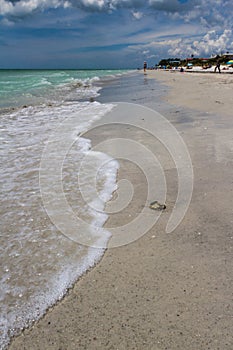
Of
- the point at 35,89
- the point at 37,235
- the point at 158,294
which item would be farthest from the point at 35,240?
the point at 35,89

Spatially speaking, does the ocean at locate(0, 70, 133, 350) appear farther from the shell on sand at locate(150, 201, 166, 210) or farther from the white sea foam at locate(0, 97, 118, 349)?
the shell on sand at locate(150, 201, 166, 210)

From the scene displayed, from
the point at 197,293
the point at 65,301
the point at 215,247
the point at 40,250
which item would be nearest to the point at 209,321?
the point at 197,293

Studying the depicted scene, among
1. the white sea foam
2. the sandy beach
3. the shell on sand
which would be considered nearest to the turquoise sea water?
the white sea foam

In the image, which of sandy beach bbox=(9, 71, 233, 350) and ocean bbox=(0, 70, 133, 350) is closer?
sandy beach bbox=(9, 71, 233, 350)

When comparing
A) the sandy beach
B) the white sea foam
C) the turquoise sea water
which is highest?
the sandy beach

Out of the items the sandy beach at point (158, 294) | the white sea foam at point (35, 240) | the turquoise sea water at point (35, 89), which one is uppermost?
the sandy beach at point (158, 294)

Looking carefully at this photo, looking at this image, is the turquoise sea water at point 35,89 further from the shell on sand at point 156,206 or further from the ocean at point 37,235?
the shell on sand at point 156,206

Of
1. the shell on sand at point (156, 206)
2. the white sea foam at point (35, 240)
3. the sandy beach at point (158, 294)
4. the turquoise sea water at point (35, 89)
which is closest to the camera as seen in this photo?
the sandy beach at point (158, 294)

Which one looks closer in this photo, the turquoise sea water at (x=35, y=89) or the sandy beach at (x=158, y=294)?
the sandy beach at (x=158, y=294)

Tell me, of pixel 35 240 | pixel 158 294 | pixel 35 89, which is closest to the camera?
pixel 158 294

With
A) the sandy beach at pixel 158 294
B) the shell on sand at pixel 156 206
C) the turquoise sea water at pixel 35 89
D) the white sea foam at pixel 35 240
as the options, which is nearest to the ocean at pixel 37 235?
the white sea foam at pixel 35 240

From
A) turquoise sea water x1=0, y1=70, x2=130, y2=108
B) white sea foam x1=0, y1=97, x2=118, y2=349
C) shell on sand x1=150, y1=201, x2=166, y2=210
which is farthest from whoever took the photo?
turquoise sea water x1=0, y1=70, x2=130, y2=108

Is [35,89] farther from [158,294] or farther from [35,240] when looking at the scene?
[158,294]

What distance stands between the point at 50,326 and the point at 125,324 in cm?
45
